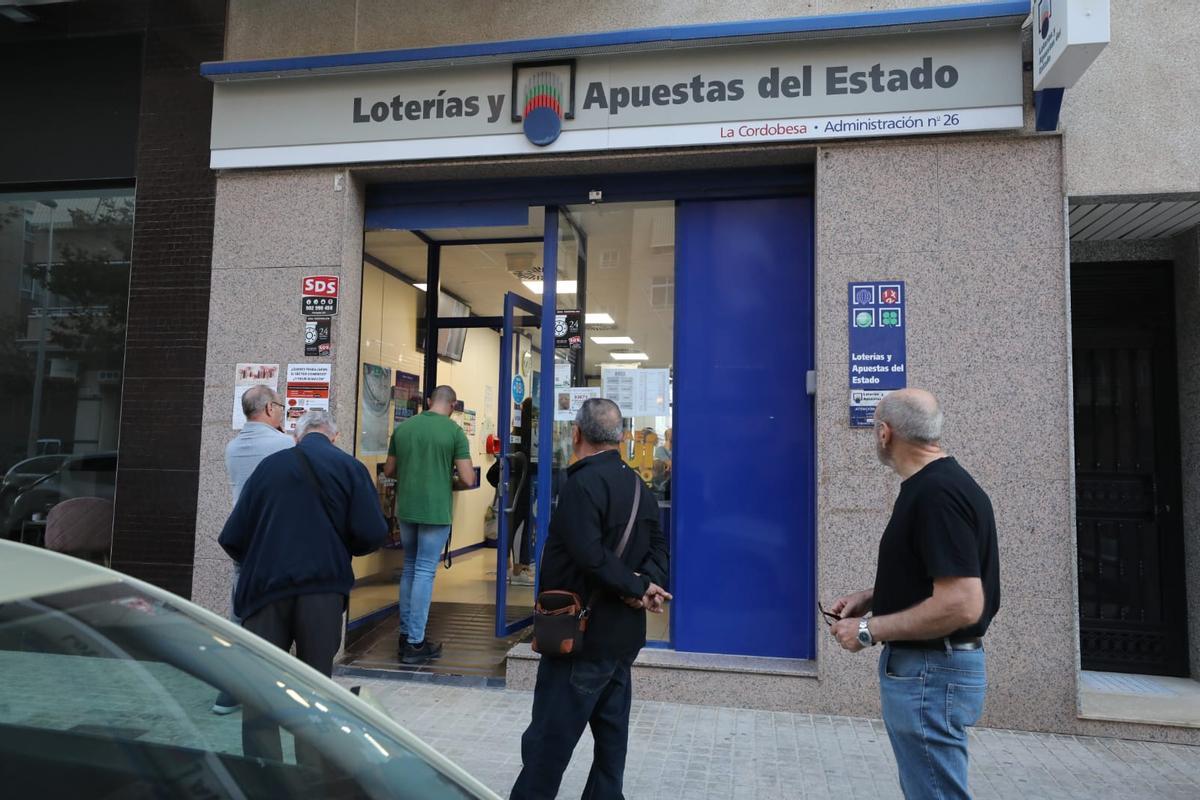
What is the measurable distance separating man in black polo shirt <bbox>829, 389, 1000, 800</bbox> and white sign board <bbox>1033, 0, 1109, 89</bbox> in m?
2.93

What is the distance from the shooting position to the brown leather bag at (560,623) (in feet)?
9.84

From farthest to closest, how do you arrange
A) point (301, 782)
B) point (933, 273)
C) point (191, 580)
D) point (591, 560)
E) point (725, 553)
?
point (191, 580), point (725, 553), point (933, 273), point (591, 560), point (301, 782)

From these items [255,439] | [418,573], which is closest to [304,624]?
[255,439]

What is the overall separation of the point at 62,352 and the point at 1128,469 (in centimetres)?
831

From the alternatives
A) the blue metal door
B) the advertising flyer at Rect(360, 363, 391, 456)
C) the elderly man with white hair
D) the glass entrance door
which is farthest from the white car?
the advertising flyer at Rect(360, 363, 391, 456)

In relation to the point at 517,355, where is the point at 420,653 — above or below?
below

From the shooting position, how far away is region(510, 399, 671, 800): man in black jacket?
3.03 metres

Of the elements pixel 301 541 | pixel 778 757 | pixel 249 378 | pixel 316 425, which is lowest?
pixel 778 757

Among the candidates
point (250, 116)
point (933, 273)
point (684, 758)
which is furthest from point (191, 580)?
point (933, 273)

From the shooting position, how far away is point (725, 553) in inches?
213

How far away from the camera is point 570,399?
5781 mm

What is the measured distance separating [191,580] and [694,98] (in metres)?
4.89

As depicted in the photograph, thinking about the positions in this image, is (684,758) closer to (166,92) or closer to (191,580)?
(191,580)

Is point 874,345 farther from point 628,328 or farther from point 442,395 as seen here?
point 442,395
